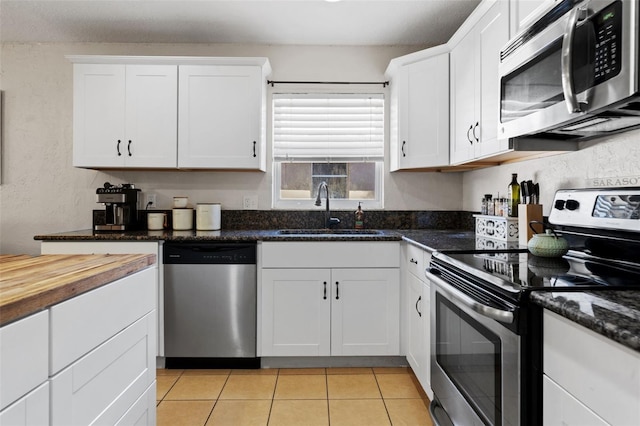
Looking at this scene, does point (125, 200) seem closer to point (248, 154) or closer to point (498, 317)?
point (248, 154)

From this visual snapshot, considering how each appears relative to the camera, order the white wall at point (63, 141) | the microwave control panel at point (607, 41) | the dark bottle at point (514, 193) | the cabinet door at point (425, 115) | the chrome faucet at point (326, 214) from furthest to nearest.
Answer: the white wall at point (63, 141) < the chrome faucet at point (326, 214) < the cabinet door at point (425, 115) < the dark bottle at point (514, 193) < the microwave control panel at point (607, 41)

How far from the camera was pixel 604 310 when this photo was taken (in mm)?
818

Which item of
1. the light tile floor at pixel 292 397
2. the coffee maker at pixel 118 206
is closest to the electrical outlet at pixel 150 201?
the coffee maker at pixel 118 206

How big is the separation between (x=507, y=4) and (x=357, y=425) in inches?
85.3

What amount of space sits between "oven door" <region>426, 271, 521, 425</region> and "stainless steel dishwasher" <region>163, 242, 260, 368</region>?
1.23m

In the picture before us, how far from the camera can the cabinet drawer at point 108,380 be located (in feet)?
3.13

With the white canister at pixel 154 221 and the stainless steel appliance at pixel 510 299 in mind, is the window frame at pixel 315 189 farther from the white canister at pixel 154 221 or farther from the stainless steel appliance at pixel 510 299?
the stainless steel appliance at pixel 510 299

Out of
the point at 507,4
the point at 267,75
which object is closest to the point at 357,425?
the point at 507,4

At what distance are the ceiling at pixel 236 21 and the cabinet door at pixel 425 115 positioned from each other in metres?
0.37

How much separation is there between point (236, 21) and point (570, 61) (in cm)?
228

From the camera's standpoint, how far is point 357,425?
1894 millimetres

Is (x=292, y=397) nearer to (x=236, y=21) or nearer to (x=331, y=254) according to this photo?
(x=331, y=254)

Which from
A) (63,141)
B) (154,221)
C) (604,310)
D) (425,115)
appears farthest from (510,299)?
(63,141)

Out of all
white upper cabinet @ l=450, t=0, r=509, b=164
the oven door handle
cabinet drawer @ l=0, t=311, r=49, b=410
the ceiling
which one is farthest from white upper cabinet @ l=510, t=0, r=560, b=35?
cabinet drawer @ l=0, t=311, r=49, b=410
